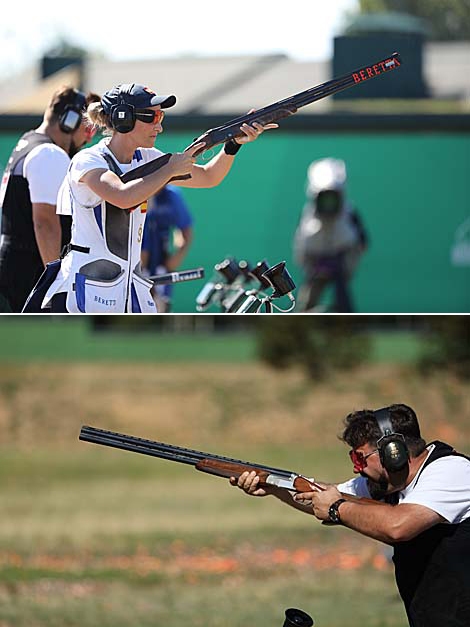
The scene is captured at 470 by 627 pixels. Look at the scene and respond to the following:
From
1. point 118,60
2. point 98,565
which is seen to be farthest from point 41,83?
point 98,565

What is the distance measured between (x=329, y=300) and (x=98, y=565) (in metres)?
5.31

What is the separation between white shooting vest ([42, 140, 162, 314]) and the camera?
714 cm

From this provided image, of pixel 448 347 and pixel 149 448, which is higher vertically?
pixel 448 347

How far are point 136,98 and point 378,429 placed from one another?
2027mm

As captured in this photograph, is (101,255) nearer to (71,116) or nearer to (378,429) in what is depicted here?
(71,116)

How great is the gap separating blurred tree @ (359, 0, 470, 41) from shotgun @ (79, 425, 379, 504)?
1988 cm

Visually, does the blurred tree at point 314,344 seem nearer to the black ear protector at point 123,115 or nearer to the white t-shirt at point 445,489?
the black ear protector at point 123,115

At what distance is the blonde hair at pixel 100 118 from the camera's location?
7121mm

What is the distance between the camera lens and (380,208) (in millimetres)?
19891

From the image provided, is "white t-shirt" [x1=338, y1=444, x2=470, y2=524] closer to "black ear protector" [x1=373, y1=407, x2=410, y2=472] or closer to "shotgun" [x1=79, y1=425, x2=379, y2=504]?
"black ear protector" [x1=373, y1=407, x2=410, y2=472]

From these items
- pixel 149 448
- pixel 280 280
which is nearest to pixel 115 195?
pixel 280 280

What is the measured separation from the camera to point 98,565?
15.9 m

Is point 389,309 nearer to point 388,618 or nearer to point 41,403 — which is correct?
point 388,618

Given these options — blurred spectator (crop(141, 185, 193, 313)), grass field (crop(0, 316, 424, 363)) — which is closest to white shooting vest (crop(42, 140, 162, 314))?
blurred spectator (crop(141, 185, 193, 313))
